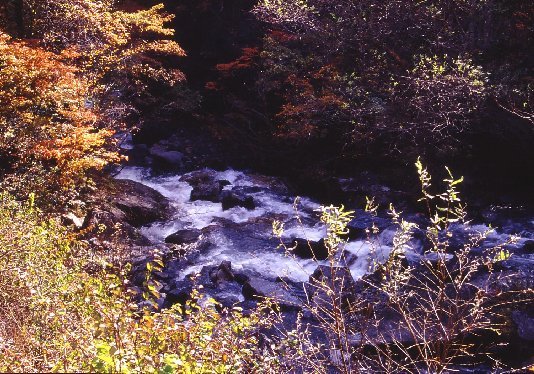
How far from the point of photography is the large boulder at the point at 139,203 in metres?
11.2

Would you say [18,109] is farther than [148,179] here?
No

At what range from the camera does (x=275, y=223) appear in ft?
11.4

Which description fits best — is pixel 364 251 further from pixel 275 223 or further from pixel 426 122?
pixel 275 223

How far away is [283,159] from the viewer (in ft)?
49.2

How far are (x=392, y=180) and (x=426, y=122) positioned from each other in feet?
7.45

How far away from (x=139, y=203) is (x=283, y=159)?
5.28m

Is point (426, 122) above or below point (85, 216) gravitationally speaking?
above

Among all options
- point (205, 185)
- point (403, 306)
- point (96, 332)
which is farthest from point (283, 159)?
point (96, 332)

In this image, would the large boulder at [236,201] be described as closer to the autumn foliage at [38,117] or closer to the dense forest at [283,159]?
the dense forest at [283,159]

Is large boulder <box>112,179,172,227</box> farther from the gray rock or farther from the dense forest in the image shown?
the gray rock

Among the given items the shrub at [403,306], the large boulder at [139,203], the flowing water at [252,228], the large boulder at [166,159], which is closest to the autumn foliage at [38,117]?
the large boulder at [139,203]

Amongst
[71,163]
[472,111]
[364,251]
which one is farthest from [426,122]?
[71,163]

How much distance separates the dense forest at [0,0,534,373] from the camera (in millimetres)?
6945

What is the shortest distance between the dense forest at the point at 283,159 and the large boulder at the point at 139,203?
2.2 inches
